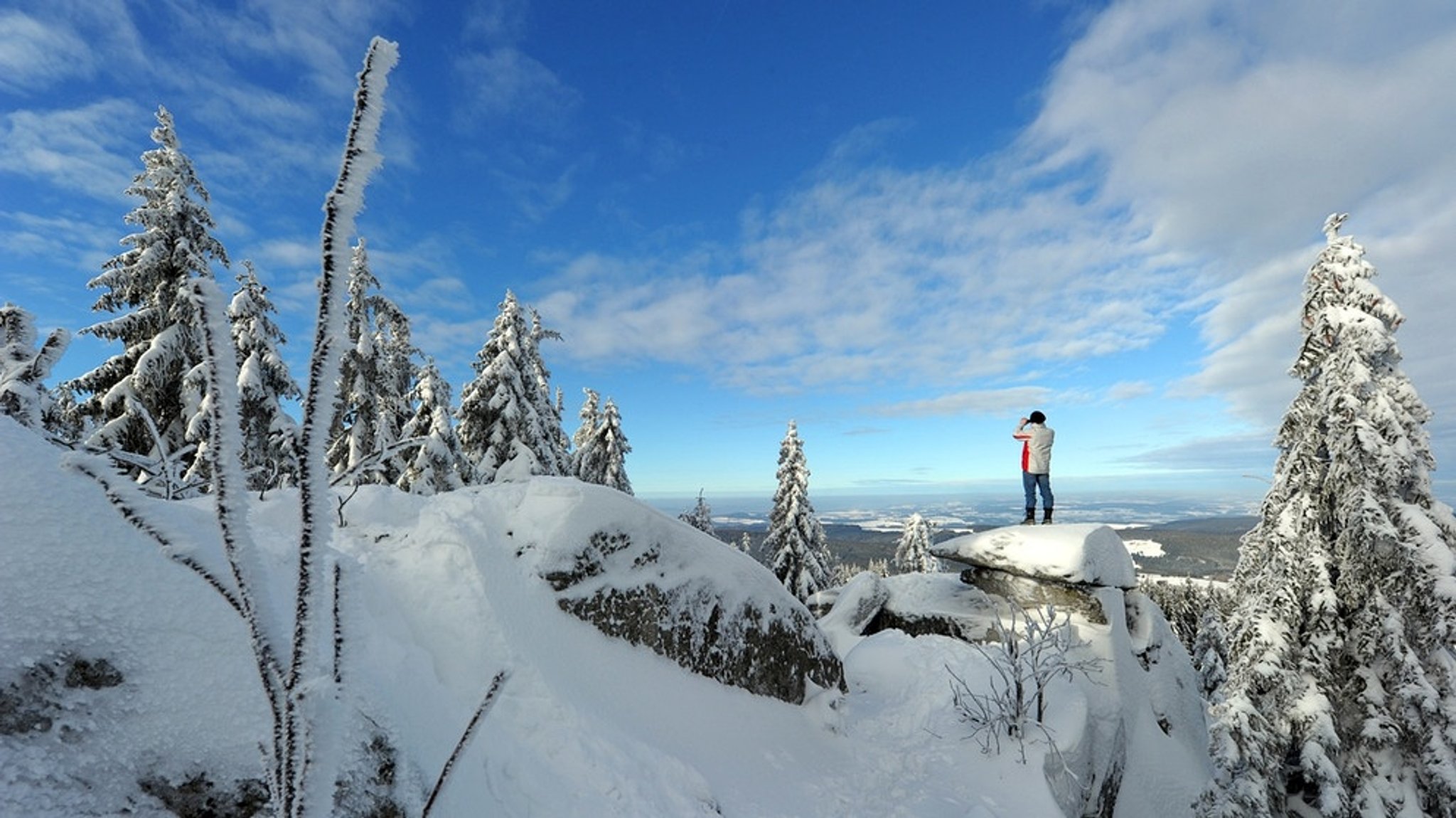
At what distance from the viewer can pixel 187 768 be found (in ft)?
9.06

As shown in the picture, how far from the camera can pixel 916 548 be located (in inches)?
1328

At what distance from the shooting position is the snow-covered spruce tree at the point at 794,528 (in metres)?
25.0

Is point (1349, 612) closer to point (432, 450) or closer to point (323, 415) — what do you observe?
point (323, 415)

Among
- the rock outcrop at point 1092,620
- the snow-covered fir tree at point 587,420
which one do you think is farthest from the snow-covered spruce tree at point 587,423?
the rock outcrop at point 1092,620

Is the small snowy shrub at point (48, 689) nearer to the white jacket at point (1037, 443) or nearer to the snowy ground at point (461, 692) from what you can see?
the snowy ground at point (461, 692)

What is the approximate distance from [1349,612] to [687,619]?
11713 mm

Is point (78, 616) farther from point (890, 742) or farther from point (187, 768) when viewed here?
point (890, 742)

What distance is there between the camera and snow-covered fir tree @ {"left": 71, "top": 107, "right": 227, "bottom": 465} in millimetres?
11984

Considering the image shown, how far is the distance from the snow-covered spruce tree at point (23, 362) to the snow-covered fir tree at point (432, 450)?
12029 mm

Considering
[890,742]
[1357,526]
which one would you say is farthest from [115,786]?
[1357,526]

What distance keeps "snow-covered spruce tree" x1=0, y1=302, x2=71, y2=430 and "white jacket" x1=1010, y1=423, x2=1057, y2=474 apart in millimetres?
14937

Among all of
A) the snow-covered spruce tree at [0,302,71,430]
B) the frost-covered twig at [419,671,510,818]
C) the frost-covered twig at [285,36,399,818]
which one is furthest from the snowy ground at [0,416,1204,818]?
the snow-covered spruce tree at [0,302,71,430]

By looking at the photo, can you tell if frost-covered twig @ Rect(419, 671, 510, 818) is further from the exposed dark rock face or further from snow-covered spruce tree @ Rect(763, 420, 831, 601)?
snow-covered spruce tree @ Rect(763, 420, 831, 601)

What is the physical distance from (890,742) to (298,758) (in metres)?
9.13
